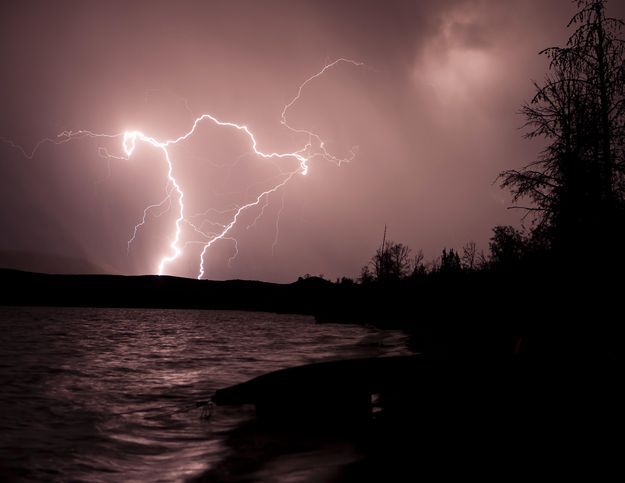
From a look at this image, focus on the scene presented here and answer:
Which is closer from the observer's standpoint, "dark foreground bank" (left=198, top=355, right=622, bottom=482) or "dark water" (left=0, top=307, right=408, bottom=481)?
"dark foreground bank" (left=198, top=355, right=622, bottom=482)

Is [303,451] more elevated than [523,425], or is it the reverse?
[523,425]

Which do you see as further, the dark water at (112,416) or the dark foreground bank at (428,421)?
the dark water at (112,416)

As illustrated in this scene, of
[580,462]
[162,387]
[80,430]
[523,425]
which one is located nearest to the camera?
[580,462]

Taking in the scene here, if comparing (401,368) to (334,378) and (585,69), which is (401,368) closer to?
(334,378)

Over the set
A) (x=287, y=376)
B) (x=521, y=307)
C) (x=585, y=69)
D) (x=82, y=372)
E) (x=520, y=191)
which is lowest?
(x=82, y=372)

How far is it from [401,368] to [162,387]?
25.8 feet

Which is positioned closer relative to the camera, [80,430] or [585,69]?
[80,430]

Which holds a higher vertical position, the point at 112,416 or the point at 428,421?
the point at 428,421

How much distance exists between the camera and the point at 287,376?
9969 mm

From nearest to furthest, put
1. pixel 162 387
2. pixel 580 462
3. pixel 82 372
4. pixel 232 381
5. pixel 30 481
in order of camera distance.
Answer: pixel 580 462 < pixel 30 481 < pixel 162 387 < pixel 232 381 < pixel 82 372

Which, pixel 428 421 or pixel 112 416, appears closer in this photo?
pixel 428 421

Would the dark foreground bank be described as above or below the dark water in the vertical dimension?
above

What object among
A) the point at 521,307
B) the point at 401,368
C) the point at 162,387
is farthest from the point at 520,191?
the point at 162,387

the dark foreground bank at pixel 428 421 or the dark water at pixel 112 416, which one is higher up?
the dark foreground bank at pixel 428 421
